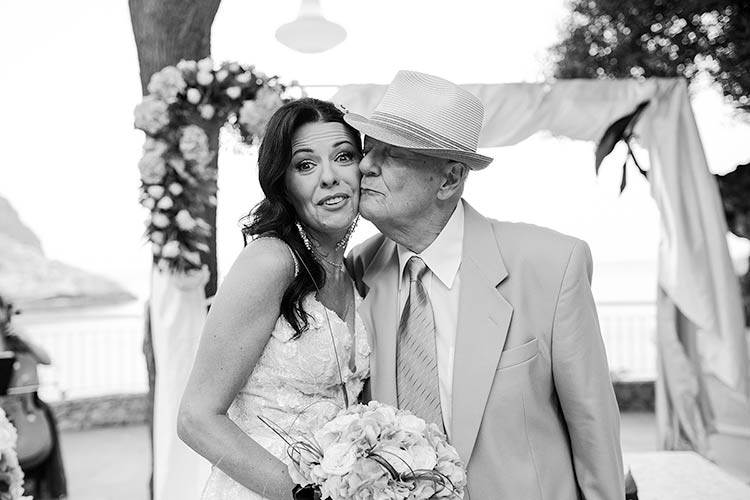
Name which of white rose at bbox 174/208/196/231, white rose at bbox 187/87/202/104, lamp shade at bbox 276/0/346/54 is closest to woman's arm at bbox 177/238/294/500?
white rose at bbox 174/208/196/231

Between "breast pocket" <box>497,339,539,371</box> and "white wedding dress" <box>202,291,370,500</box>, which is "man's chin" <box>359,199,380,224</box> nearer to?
"white wedding dress" <box>202,291,370,500</box>

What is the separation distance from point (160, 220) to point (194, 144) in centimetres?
45

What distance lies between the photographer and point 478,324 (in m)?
1.86

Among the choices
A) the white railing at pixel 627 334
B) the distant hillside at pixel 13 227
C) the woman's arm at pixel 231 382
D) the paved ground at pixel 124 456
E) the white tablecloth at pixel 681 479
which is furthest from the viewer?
the distant hillside at pixel 13 227

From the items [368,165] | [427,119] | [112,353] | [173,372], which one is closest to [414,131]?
[427,119]

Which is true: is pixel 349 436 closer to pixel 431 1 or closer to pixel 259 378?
pixel 259 378

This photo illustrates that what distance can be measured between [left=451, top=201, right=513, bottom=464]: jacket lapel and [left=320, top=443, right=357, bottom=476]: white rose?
518mm

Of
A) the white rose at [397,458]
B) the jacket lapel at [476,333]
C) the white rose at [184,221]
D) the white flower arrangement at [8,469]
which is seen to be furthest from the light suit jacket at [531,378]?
the white rose at [184,221]

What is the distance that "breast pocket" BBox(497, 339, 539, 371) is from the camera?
184 cm

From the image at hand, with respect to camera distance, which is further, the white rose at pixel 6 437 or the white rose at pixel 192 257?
the white rose at pixel 192 257

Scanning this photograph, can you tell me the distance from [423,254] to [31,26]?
989cm

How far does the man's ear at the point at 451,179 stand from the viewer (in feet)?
6.59

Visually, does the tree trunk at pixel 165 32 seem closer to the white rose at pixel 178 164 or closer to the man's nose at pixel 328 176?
the white rose at pixel 178 164

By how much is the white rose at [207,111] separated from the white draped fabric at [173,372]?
2.85 ft
